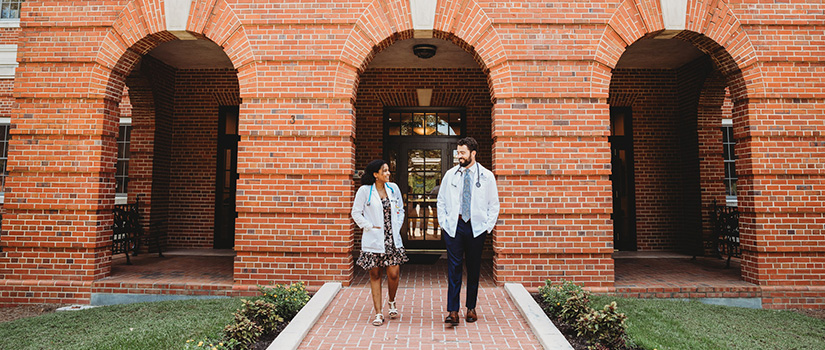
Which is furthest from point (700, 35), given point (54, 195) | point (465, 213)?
point (54, 195)

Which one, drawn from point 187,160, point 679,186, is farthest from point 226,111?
point 679,186

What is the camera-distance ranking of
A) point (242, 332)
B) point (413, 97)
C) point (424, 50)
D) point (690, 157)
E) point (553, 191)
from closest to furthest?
point (242, 332) → point (553, 191) → point (424, 50) → point (690, 157) → point (413, 97)

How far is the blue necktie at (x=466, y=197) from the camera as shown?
408cm

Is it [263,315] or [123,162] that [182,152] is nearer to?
[123,162]

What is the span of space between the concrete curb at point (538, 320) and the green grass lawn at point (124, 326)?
3009mm

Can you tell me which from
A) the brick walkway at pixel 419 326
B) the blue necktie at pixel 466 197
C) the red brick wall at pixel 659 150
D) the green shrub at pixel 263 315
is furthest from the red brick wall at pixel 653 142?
the green shrub at pixel 263 315

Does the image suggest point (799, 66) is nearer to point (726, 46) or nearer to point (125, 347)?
point (726, 46)

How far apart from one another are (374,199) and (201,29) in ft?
13.4

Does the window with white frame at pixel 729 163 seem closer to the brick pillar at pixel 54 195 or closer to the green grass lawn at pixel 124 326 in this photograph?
the green grass lawn at pixel 124 326

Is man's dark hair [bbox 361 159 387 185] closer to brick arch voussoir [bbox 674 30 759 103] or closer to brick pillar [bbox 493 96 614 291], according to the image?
brick pillar [bbox 493 96 614 291]

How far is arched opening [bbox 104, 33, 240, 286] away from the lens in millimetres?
8984

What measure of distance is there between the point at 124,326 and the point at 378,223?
304cm

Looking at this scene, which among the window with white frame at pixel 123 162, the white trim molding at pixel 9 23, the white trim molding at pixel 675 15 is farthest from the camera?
the window with white frame at pixel 123 162

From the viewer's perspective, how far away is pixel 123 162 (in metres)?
10.2
